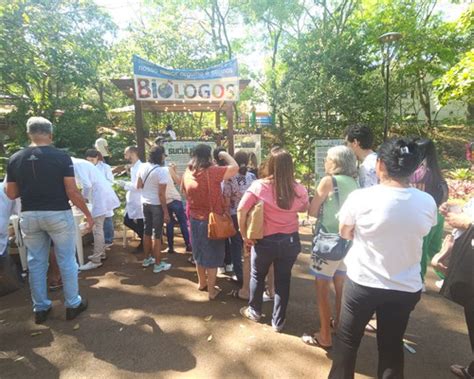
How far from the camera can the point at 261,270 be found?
2.79m

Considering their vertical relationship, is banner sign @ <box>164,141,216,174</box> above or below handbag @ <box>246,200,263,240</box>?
above

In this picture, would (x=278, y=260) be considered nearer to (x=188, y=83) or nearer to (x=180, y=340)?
(x=180, y=340)

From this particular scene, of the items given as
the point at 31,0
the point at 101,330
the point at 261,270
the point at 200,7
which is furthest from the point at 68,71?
the point at 200,7

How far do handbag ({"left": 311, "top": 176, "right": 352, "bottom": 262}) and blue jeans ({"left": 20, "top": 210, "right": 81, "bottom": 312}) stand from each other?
234cm

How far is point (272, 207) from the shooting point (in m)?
2.63

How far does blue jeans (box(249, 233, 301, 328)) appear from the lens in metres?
2.67

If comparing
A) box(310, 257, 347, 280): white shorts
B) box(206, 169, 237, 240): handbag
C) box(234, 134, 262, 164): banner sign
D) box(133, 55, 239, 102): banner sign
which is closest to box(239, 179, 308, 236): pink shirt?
box(310, 257, 347, 280): white shorts

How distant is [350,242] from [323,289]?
0.46m

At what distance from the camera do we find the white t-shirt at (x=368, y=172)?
2874mm

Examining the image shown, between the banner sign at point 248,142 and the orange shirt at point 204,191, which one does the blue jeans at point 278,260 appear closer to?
the orange shirt at point 204,191

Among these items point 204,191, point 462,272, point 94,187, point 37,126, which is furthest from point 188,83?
point 462,272

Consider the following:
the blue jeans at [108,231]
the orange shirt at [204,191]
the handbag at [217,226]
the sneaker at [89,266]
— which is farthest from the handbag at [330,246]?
the blue jeans at [108,231]

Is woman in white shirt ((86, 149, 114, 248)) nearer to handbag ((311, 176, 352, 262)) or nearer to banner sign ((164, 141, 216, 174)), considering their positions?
banner sign ((164, 141, 216, 174))

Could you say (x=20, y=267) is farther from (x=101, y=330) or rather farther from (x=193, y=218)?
(x=193, y=218)
